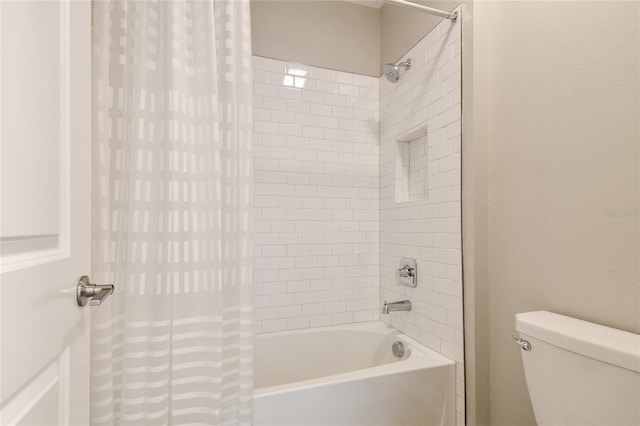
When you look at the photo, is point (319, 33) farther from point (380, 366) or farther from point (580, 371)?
point (580, 371)

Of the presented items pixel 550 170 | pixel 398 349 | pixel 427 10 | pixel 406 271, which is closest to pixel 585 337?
pixel 550 170

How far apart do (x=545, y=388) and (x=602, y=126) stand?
2.78ft

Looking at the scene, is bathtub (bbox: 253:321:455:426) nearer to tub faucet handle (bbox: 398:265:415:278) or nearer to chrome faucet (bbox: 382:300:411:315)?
chrome faucet (bbox: 382:300:411:315)

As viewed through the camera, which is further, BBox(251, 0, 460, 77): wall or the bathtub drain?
BBox(251, 0, 460, 77): wall

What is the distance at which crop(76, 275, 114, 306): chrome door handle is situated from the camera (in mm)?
706

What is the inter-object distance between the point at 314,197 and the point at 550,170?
4.34 feet

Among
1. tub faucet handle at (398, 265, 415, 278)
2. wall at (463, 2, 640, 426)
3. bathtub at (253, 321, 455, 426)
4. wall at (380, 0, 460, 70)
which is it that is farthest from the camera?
tub faucet handle at (398, 265, 415, 278)

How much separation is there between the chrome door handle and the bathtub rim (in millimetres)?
793

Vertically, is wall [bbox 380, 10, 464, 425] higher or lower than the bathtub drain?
higher

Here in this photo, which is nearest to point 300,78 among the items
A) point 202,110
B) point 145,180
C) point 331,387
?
point 202,110

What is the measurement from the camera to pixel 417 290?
184 cm

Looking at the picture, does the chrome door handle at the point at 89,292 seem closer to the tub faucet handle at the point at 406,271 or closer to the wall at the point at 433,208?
the wall at the point at 433,208

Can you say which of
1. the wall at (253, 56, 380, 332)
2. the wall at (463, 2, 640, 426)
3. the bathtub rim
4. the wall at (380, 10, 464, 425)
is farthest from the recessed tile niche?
the bathtub rim

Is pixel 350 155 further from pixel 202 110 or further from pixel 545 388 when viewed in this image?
pixel 545 388
